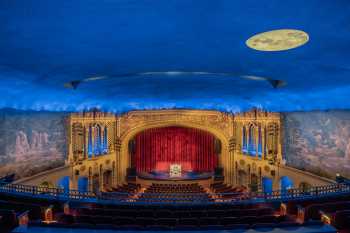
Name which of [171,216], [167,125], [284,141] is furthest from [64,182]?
[284,141]

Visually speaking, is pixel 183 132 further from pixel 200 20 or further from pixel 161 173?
pixel 200 20

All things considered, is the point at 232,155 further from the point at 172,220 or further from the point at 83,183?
the point at 172,220

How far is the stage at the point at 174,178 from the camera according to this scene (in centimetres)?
2120

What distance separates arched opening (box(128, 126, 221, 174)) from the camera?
24328 mm

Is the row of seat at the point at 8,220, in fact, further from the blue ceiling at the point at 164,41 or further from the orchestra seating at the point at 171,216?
the blue ceiling at the point at 164,41

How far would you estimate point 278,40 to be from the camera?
13.3 ft

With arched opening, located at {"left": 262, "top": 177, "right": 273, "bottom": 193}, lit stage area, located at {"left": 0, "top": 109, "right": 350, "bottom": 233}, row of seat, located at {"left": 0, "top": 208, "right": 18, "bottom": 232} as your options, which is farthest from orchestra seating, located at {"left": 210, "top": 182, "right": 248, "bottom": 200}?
row of seat, located at {"left": 0, "top": 208, "right": 18, "bottom": 232}

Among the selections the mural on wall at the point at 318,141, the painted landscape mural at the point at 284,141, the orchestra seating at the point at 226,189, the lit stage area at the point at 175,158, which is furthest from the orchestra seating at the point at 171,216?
the orchestra seating at the point at 226,189

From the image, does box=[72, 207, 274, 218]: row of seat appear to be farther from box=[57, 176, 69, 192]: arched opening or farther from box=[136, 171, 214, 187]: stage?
box=[136, 171, 214, 187]: stage

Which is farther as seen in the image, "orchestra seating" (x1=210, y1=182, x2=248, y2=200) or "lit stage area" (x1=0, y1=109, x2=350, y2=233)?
"orchestra seating" (x1=210, y1=182, x2=248, y2=200)

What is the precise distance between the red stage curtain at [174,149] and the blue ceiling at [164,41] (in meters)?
16.9

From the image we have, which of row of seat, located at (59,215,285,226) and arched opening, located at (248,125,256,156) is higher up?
arched opening, located at (248,125,256,156)

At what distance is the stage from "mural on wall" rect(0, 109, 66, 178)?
7396mm

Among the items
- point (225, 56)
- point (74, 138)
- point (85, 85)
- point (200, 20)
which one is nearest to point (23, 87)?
point (85, 85)
